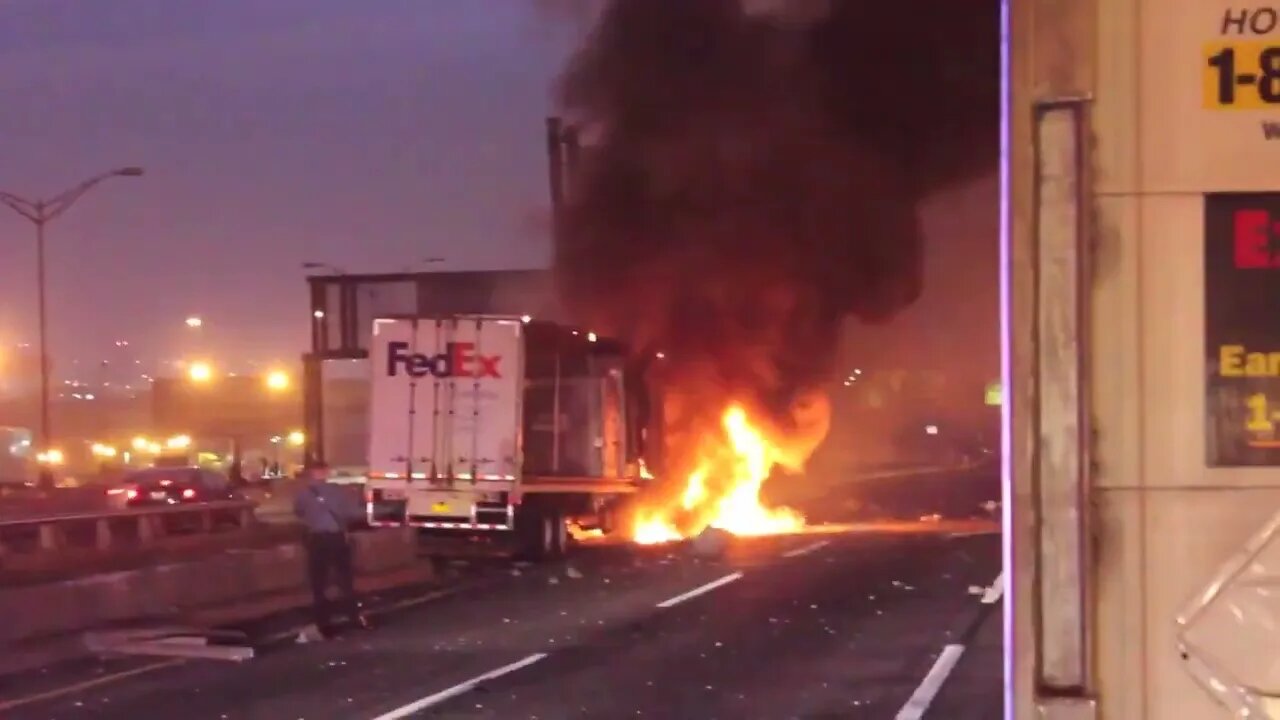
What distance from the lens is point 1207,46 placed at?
2998mm

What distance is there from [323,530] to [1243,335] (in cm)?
1474

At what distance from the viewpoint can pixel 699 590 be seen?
20734 mm

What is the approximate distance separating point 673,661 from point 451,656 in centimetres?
194

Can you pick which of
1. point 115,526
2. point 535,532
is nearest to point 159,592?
point 535,532

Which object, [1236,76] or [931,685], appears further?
[931,685]

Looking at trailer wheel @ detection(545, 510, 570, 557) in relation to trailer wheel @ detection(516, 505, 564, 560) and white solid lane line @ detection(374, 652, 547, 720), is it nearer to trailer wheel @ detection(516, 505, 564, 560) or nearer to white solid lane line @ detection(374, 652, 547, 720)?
trailer wheel @ detection(516, 505, 564, 560)

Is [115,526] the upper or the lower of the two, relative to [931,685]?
lower

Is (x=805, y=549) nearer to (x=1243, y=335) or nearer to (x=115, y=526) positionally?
(x=115, y=526)

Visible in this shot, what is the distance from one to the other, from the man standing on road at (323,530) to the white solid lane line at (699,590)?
3.71 meters

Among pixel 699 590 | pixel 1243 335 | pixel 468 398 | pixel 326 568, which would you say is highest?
pixel 1243 335

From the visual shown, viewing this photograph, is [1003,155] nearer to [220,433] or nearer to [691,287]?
[691,287]

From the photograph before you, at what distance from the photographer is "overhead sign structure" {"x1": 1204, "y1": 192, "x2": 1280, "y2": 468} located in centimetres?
298

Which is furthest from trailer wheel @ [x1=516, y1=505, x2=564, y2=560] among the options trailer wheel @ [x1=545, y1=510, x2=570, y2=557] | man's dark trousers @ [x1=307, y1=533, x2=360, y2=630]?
man's dark trousers @ [x1=307, y1=533, x2=360, y2=630]

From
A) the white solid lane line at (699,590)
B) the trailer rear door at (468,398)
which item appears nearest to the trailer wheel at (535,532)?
the trailer rear door at (468,398)
